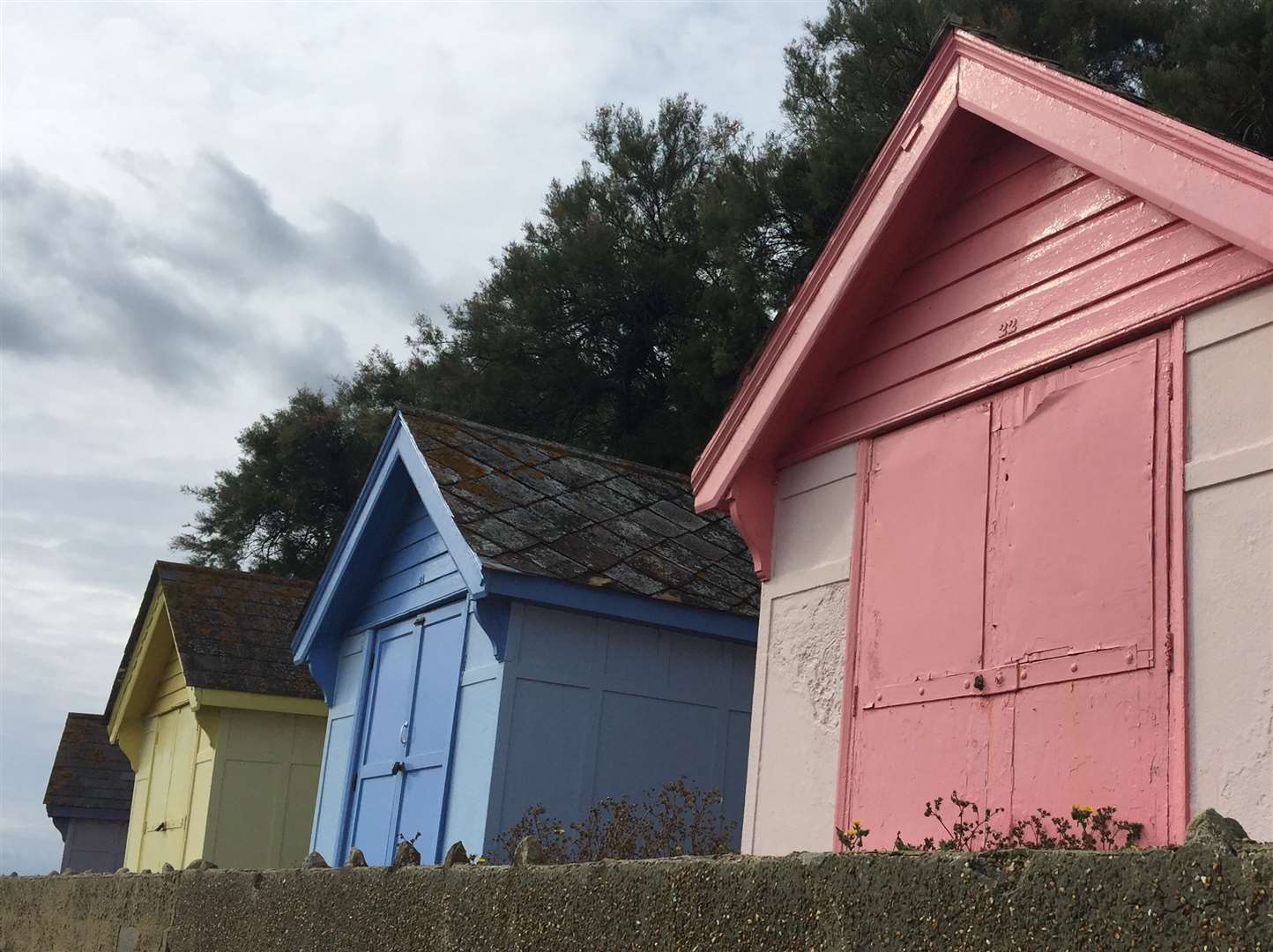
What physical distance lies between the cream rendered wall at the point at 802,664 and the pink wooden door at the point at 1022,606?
10.8 inches

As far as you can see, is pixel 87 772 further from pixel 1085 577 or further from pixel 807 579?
pixel 1085 577

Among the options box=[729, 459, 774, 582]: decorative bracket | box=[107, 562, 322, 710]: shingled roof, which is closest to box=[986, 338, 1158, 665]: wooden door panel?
box=[729, 459, 774, 582]: decorative bracket

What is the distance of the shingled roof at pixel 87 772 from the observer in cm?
2583

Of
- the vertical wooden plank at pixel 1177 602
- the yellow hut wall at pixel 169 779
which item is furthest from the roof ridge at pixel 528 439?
the vertical wooden plank at pixel 1177 602

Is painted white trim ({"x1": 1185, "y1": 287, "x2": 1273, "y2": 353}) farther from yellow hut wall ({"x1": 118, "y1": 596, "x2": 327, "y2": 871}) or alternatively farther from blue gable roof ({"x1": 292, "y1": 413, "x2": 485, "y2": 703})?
yellow hut wall ({"x1": 118, "y1": 596, "x2": 327, "y2": 871})

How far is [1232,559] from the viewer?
513 cm

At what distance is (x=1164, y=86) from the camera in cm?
1920

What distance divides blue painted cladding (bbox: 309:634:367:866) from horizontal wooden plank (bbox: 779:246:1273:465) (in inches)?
210

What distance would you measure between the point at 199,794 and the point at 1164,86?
14598 millimetres

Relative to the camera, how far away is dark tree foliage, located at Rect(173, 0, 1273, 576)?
22.0 metres

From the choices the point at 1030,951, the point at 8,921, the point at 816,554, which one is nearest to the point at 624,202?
the point at 8,921

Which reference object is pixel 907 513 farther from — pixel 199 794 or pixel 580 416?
pixel 580 416

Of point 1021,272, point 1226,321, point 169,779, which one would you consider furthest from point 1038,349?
point 169,779

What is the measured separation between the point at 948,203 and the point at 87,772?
23628 mm
